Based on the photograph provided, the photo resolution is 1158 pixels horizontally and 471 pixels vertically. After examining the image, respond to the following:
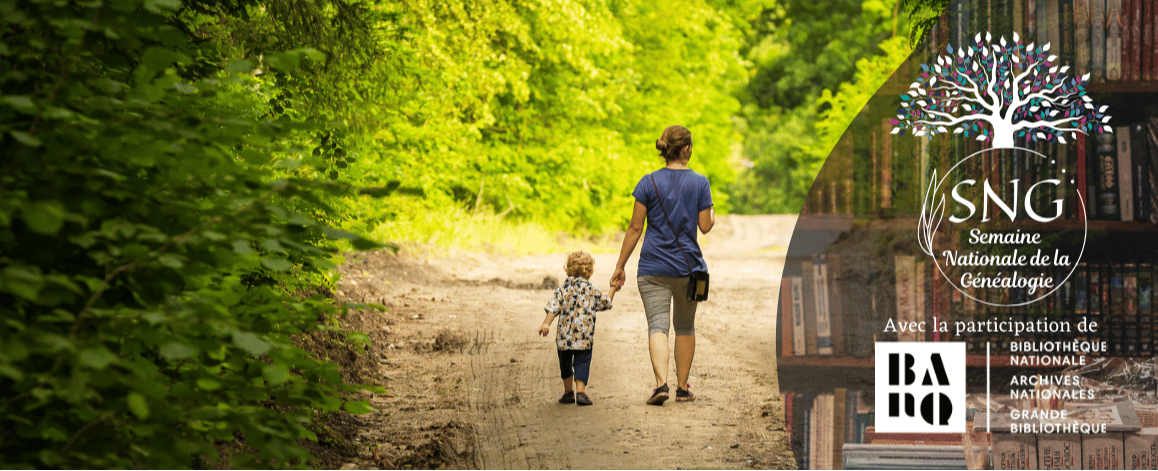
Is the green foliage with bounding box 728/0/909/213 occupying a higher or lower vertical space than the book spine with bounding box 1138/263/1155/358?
higher

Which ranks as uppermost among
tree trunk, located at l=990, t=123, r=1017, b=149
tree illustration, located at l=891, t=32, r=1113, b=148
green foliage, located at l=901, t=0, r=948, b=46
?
green foliage, located at l=901, t=0, r=948, b=46

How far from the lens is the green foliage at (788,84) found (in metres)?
32.8

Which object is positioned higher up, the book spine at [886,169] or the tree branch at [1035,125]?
the tree branch at [1035,125]

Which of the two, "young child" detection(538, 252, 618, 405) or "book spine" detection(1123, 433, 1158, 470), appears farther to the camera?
"young child" detection(538, 252, 618, 405)

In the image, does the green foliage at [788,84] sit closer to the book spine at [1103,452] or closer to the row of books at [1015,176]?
the row of books at [1015,176]

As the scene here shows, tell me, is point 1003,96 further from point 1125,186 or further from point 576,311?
point 576,311

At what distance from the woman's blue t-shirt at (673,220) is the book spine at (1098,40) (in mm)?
2115

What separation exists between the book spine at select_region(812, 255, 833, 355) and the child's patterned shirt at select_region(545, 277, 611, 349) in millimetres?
1494

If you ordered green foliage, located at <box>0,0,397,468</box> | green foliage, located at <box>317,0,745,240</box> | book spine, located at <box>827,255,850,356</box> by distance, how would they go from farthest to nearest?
green foliage, located at <box>317,0,745,240</box>
book spine, located at <box>827,255,850,356</box>
green foliage, located at <box>0,0,397,468</box>

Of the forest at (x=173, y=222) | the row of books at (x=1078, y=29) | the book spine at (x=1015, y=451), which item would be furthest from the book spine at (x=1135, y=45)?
the book spine at (x=1015, y=451)

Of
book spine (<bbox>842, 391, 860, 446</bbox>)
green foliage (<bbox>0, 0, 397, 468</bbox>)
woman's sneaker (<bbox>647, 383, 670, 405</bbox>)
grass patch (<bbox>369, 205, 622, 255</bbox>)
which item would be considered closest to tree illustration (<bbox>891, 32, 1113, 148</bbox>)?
book spine (<bbox>842, 391, 860, 446</bbox>)

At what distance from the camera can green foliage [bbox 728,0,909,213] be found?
32.8m

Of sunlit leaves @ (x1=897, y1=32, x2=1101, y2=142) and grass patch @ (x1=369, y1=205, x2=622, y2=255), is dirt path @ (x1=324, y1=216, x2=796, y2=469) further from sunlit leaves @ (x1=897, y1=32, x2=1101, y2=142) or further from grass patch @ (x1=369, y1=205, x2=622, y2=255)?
grass patch @ (x1=369, y1=205, x2=622, y2=255)

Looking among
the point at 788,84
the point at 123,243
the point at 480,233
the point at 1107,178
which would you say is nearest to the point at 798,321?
the point at 1107,178
